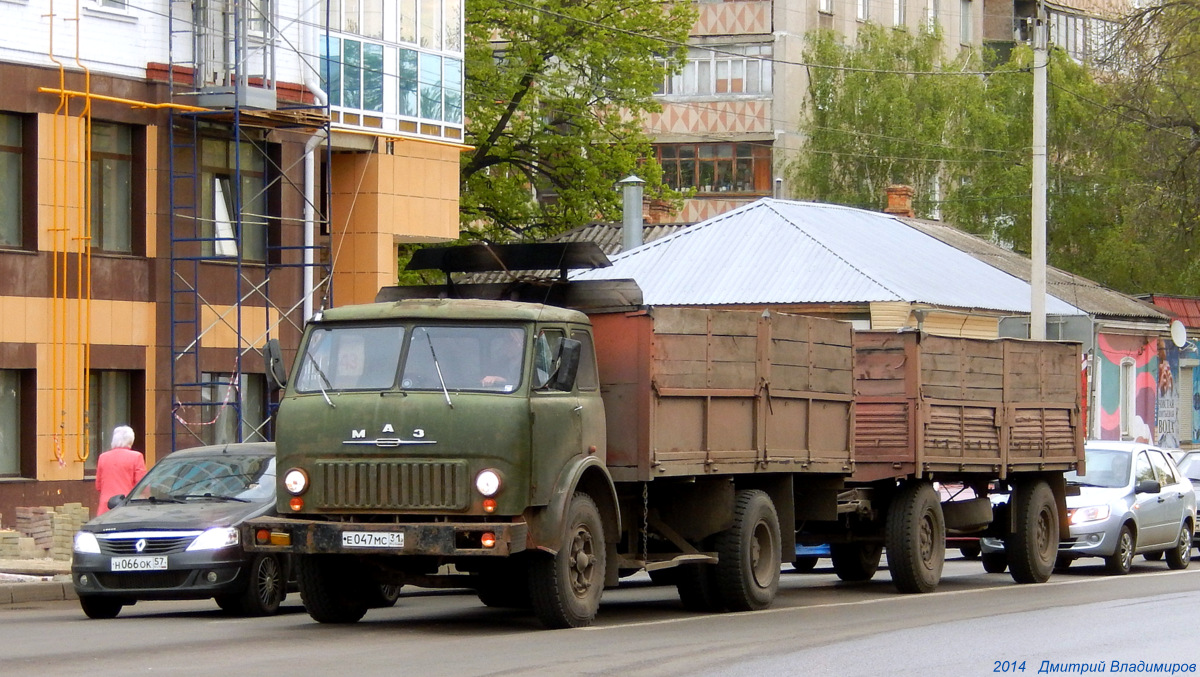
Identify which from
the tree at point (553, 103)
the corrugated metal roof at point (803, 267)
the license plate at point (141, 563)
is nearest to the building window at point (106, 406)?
the license plate at point (141, 563)

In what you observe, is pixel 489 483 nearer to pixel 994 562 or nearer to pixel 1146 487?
pixel 994 562

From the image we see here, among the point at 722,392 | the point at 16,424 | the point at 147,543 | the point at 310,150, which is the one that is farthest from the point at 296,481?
the point at 310,150

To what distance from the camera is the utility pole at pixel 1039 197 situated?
2809cm

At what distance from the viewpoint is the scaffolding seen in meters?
26.2

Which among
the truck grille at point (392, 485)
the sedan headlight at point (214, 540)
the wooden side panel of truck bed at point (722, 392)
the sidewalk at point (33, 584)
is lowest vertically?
the sidewalk at point (33, 584)

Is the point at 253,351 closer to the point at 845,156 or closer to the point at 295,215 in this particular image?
the point at 295,215

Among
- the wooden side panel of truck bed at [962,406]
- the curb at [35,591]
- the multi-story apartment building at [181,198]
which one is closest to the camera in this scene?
the curb at [35,591]

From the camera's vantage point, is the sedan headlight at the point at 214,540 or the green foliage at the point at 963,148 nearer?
the sedan headlight at the point at 214,540

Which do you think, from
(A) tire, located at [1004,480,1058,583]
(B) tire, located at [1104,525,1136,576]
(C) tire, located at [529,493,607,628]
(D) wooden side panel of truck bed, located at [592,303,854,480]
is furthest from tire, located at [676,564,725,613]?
(B) tire, located at [1104,525,1136,576]

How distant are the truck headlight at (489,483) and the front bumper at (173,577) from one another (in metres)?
3.43

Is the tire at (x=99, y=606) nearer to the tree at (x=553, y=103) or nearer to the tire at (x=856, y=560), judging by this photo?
the tire at (x=856, y=560)

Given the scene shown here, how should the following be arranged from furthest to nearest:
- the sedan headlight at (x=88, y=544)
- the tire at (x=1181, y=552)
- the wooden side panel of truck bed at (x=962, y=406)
A: the tire at (x=1181, y=552) → the wooden side panel of truck bed at (x=962, y=406) → the sedan headlight at (x=88, y=544)

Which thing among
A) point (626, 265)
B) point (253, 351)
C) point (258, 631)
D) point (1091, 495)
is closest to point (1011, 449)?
point (1091, 495)

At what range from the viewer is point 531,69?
143ft
